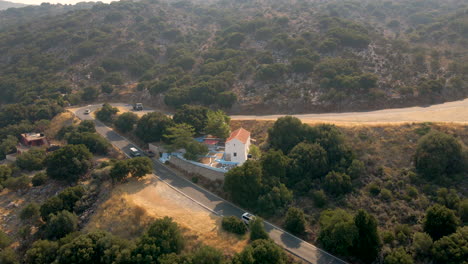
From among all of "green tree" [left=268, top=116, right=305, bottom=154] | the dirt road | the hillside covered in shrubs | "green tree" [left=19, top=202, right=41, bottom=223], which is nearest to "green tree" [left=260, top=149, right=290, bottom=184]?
"green tree" [left=268, top=116, right=305, bottom=154]

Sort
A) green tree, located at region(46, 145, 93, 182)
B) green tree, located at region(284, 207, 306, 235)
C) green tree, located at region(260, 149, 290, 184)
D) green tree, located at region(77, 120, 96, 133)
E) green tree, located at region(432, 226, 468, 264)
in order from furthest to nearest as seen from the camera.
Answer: green tree, located at region(77, 120, 96, 133) → green tree, located at region(46, 145, 93, 182) → green tree, located at region(260, 149, 290, 184) → green tree, located at region(284, 207, 306, 235) → green tree, located at region(432, 226, 468, 264)

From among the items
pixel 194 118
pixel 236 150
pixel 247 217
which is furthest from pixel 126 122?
pixel 247 217

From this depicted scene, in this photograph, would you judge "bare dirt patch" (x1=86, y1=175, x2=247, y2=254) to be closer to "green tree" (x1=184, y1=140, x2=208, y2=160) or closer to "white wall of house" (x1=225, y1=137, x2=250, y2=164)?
"green tree" (x1=184, y1=140, x2=208, y2=160)

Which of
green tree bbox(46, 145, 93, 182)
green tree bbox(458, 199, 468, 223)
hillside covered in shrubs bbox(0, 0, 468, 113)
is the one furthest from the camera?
hillside covered in shrubs bbox(0, 0, 468, 113)

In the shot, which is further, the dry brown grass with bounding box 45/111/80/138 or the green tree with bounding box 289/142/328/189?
the dry brown grass with bounding box 45/111/80/138

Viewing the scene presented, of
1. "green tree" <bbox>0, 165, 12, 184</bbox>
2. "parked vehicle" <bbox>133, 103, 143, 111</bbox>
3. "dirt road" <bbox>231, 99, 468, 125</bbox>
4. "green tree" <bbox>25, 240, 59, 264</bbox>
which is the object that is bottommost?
"green tree" <bbox>25, 240, 59, 264</bbox>

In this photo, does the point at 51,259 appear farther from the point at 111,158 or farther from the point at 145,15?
the point at 145,15

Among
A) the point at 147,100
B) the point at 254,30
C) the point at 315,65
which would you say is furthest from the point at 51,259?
the point at 254,30
